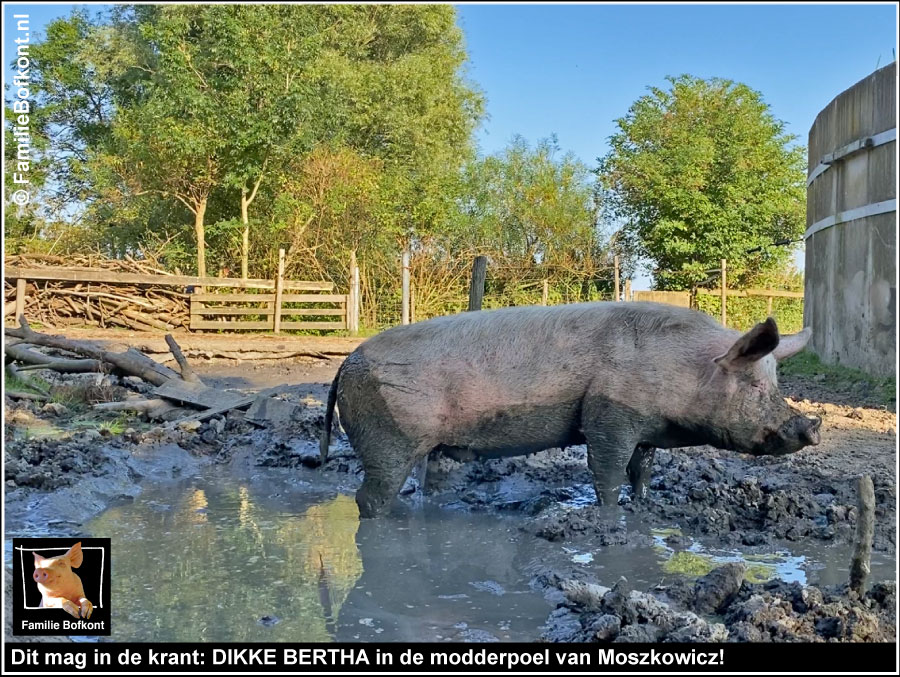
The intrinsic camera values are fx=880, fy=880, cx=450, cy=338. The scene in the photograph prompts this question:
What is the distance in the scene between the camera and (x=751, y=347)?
195 inches

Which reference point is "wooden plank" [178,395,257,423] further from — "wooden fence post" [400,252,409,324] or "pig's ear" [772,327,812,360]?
"wooden fence post" [400,252,409,324]

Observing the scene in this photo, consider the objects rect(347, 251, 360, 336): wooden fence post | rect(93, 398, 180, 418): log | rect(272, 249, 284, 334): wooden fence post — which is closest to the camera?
rect(93, 398, 180, 418): log

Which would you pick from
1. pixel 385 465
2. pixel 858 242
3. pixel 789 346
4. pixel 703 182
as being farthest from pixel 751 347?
pixel 703 182

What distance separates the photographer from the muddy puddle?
11.9 ft

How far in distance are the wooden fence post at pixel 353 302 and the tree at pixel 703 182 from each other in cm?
762

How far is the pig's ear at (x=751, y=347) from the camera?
15.9 ft

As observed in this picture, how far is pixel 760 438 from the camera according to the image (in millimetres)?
5152

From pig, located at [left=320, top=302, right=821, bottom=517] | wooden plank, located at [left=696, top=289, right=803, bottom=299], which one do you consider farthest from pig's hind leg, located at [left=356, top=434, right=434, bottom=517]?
wooden plank, located at [left=696, top=289, right=803, bottom=299]

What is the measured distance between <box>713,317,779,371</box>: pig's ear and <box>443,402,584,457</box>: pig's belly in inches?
35.5

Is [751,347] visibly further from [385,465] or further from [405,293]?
[405,293]

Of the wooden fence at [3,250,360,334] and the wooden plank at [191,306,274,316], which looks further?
the wooden plank at [191,306,274,316]

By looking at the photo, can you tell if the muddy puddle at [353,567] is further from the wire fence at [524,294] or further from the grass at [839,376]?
the wire fence at [524,294]

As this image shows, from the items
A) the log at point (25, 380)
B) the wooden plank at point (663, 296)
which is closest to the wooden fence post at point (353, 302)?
the wooden plank at point (663, 296)

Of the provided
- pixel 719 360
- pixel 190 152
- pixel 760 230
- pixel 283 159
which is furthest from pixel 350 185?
pixel 719 360
